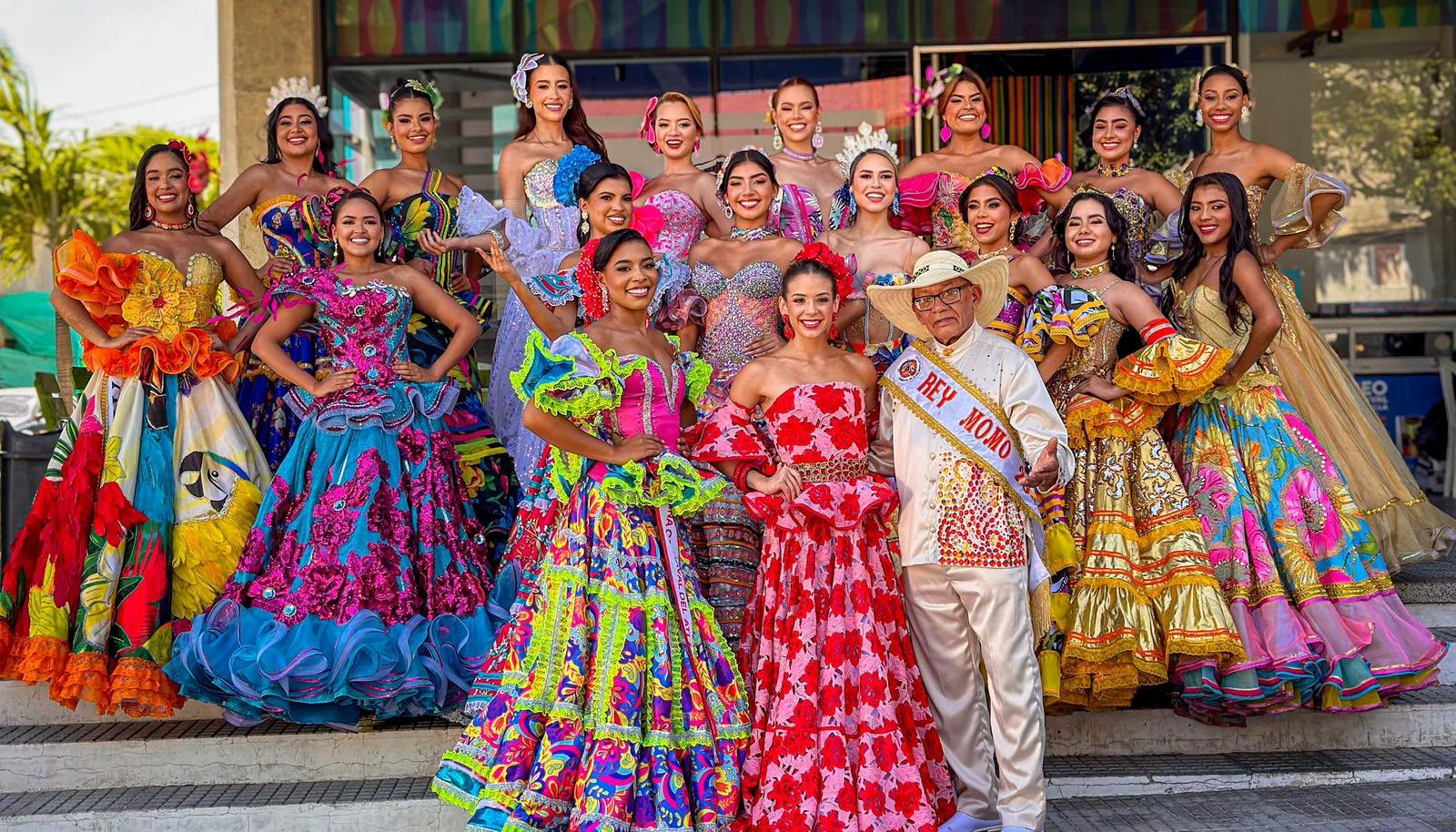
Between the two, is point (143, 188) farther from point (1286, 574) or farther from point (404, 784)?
point (1286, 574)

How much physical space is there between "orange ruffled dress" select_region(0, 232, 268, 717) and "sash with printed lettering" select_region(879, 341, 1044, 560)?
2.78 meters

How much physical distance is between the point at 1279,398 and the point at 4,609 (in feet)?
16.7

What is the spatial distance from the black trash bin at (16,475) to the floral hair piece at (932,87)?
462 centimetres

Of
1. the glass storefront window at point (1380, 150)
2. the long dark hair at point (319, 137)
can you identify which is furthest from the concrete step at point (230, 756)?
the glass storefront window at point (1380, 150)

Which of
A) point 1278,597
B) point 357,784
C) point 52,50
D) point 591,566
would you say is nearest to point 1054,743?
point 1278,597

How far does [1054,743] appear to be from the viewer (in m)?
5.40

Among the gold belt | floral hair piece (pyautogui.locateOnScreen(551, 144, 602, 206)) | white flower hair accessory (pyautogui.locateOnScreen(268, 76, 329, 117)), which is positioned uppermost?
white flower hair accessory (pyautogui.locateOnScreen(268, 76, 329, 117))

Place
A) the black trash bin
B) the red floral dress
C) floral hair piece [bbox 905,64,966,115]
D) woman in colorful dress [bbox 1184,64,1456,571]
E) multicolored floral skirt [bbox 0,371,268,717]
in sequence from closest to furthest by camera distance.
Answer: the red floral dress → multicolored floral skirt [bbox 0,371,268,717] → woman in colorful dress [bbox 1184,64,1456,571] → the black trash bin → floral hair piece [bbox 905,64,966,115]

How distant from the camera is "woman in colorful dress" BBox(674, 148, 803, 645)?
17.6 feet

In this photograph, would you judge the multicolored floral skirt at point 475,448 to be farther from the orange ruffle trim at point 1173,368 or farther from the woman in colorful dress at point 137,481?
the orange ruffle trim at point 1173,368

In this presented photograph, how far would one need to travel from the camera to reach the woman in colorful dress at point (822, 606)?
4.43 metres

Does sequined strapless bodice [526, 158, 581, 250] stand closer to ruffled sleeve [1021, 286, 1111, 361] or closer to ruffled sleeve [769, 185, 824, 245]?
ruffled sleeve [769, 185, 824, 245]

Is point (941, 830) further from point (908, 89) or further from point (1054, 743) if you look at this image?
point (908, 89)

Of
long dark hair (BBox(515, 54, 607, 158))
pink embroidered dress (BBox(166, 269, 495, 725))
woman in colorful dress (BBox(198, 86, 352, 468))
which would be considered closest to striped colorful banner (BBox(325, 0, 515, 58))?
woman in colorful dress (BBox(198, 86, 352, 468))
